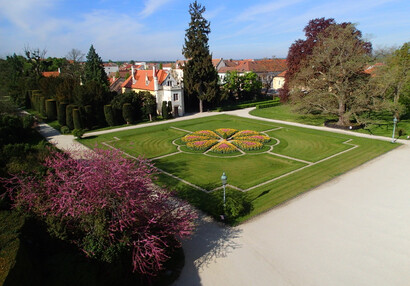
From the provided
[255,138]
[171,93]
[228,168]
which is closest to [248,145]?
[255,138]

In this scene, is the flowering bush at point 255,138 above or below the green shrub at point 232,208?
above

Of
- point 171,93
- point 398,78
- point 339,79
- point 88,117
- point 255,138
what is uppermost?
point 339,79

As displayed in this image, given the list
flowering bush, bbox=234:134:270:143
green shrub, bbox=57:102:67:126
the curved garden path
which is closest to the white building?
green shrub, bbox=57:102:67:126

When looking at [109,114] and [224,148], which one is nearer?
[224,148]

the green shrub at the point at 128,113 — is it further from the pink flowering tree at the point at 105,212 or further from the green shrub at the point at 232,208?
the pink flowering tree at the point at 105,212

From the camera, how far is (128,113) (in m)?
37.1

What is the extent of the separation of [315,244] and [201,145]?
50.4 ft

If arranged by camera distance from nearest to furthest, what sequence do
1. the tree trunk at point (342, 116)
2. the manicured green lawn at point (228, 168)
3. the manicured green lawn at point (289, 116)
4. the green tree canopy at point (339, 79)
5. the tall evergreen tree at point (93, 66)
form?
the manicured green lawn at point (228, 168) < the green tree canopy at point (339, 79) < the tree trunk at point (342, 116) < the manicured green lawn at point (289, 116) < the tall evergreen tree at point (93, 66)

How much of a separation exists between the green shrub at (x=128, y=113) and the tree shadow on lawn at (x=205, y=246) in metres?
26.4

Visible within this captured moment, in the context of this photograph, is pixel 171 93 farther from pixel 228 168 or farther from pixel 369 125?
pixel 369 125

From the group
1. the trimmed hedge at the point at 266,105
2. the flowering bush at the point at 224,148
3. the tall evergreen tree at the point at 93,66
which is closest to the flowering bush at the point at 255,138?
the flowering bush at the point at 224,148

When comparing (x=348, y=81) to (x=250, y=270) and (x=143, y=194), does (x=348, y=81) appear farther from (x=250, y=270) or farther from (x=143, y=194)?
(x=143, y=194)

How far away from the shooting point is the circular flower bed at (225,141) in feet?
82.0

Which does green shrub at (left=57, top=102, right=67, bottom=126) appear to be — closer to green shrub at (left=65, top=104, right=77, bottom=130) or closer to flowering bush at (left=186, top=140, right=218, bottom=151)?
green shrub at (left=65, top=104, right=77, bottom=130)
